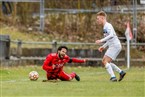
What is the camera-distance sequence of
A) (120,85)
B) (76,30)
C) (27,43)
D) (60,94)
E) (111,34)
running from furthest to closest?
(76,30), (27,43), (111,34), (120,85), (60,94)

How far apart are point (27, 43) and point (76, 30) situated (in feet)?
19.8

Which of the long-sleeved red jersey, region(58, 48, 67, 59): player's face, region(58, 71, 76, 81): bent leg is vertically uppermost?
region(58, 48, 67, 59): player's face

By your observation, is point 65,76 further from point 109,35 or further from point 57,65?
point 109,35

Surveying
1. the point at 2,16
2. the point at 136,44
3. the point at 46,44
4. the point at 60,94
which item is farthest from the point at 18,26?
the point at 60,94

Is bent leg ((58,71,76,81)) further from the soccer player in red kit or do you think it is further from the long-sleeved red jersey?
the long-sleeved red jersey

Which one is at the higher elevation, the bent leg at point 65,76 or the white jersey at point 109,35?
the white jersey at point 109,35

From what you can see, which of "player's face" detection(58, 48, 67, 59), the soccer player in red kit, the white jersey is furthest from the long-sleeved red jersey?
the white jersey

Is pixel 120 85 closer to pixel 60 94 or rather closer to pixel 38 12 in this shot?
pixel 60 94

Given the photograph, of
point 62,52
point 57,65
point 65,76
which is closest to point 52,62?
point 57,65

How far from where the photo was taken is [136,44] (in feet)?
105

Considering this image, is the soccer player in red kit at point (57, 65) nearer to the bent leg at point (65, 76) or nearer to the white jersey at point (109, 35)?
the bent leg at point (65, 76)

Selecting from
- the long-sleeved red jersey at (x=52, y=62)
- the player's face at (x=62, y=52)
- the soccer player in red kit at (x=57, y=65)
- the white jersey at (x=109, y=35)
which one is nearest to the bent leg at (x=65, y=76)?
the soccer player in red kit at (x=57, y=65)

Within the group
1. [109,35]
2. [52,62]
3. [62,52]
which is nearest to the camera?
[109,35]

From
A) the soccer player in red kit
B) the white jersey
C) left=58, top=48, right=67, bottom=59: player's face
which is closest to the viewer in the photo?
the white jersey
